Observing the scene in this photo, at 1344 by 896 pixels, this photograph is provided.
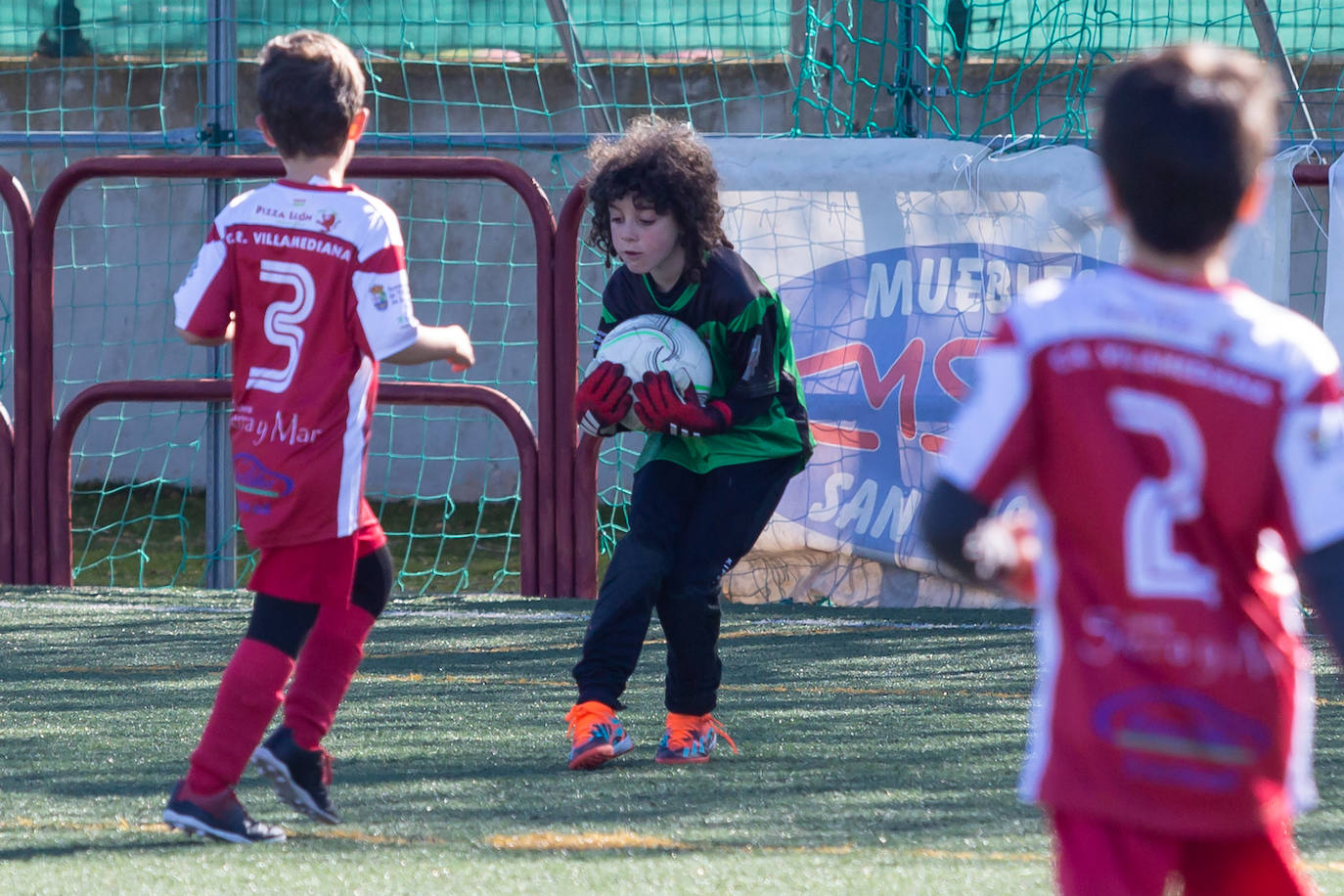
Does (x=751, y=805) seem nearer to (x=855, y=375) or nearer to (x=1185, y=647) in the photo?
(x=1185, y=647)

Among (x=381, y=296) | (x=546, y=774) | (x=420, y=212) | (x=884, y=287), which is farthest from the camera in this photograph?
(x=420, y=212)

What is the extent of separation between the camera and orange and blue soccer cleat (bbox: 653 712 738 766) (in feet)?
10.7

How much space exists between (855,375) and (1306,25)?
2.66m

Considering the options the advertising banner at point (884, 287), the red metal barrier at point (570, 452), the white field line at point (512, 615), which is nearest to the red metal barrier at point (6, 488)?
the white field line at point (512, 615)

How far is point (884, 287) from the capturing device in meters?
5.97

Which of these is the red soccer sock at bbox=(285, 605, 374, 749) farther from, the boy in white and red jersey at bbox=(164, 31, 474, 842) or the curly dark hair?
the curly dark hair

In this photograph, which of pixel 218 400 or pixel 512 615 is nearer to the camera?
Result: pixel 512 615

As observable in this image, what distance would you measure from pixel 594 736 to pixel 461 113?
6.50 meters

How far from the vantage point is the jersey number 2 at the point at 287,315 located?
8.24 feet

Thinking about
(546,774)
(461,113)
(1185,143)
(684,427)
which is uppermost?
(461,113)

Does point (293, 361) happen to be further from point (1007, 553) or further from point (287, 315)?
point (1007, 553)

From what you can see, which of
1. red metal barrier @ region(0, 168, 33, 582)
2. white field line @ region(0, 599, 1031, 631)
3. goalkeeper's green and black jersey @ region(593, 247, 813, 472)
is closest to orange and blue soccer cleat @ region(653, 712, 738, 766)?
goalkeeper's green and black jersey @ region(593, 247, 813, 472)

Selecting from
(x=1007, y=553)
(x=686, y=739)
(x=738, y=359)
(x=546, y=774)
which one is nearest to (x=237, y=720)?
(x=546, y=774)

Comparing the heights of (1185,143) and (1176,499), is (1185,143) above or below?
above
